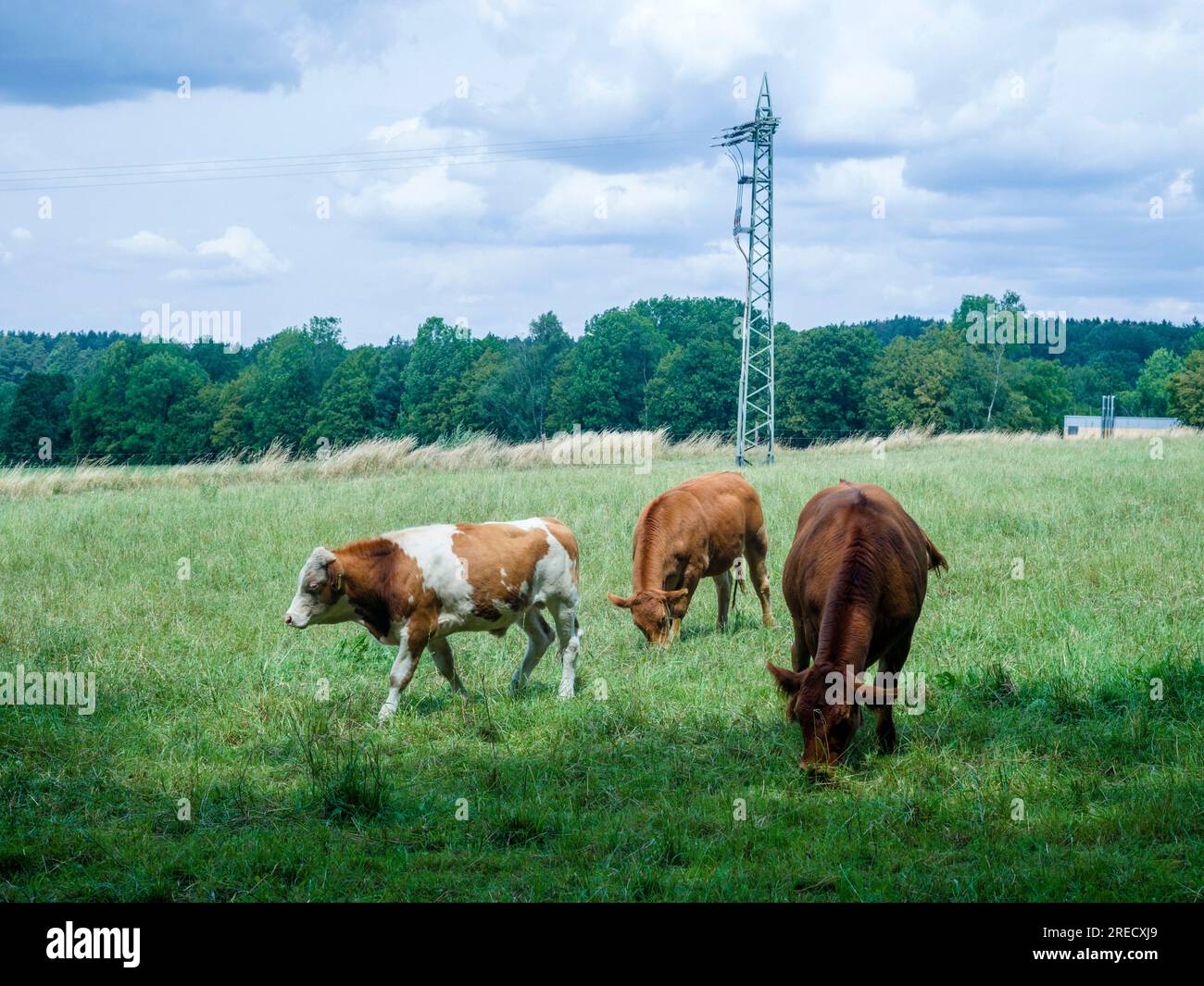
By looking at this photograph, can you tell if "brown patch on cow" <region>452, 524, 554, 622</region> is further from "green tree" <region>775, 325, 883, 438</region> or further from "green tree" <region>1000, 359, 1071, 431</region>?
"green tree" <region>1000, 359, 1071, 431</region>

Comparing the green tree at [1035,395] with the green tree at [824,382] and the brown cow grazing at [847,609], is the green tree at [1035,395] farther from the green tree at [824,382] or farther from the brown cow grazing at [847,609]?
the brown cow grazing at [847,609]

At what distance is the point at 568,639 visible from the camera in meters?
8.55

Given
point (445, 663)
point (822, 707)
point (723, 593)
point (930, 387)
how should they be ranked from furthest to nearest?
point (930, 387), point (723, 593), point (445, 663), point (822, 707)

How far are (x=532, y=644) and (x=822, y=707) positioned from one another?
3.16 meters

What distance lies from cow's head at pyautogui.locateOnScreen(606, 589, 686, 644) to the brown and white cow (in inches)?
50.1

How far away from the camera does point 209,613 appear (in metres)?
10.9

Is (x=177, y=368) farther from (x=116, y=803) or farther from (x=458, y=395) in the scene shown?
(x=116, y=803)

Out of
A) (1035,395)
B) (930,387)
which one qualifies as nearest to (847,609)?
(930,387)

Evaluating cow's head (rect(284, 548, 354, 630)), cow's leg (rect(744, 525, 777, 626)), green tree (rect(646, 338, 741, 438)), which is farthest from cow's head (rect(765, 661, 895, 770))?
green tree (rect(646, 338, 741, 438))

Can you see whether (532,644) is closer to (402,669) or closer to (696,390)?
(402,669)

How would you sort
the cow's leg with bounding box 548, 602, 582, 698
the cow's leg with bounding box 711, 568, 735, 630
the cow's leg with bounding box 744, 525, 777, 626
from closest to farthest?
the cow's leg with bounding box 548, 602, 582, 698
the cow's leg with bounding box 711, 568, 735, 630
the cow's leg with bounding box 744, 525, 777, 626

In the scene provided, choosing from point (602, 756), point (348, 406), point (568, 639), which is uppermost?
point (348, 406)

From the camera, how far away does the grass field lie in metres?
4.91
